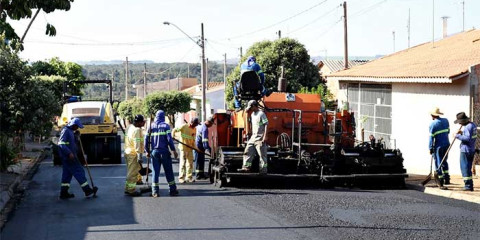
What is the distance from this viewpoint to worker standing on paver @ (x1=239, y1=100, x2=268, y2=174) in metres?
15.4

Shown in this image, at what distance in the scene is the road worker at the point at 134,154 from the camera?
14703 mm

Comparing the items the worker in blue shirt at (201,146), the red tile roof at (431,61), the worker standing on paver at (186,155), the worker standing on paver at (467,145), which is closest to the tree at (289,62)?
the red tile roof at (431,61)

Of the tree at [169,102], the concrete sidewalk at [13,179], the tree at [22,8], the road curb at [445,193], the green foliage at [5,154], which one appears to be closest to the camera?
the concrete sidewalk at [13,179]

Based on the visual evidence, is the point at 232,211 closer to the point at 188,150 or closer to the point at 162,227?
the point at 162,227

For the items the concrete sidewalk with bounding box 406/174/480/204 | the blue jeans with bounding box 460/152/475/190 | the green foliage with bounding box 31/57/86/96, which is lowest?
the concrete sidewalk with bounding box 406/174/480/204

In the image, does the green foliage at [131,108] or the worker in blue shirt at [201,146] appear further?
the green foliage at [131,108]

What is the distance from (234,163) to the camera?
15867 mm

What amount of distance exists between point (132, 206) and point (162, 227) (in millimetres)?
2425

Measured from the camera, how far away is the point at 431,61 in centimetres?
2416

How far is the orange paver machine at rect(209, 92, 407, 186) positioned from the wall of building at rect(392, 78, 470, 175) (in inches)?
134

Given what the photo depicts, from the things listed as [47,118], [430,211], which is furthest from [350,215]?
[47,118]

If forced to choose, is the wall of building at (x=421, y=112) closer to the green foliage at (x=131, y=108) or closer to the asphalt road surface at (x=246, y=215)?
the asphalt road surface at (x=246, y=215)

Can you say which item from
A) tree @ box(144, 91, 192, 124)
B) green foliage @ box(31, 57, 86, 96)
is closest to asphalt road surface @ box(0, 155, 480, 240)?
green foliage @ box(31, 57, 86, 96)

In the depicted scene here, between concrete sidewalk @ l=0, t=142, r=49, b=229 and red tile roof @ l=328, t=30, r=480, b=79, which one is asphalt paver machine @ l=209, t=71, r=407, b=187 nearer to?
red tile roof @ l=328, t=30, r=480, b=79
